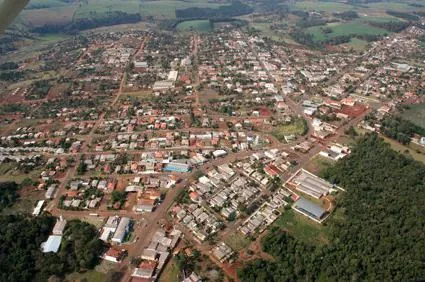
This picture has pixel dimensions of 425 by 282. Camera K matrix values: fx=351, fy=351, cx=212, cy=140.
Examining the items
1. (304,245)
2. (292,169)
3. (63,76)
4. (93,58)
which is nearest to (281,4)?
(93,58)

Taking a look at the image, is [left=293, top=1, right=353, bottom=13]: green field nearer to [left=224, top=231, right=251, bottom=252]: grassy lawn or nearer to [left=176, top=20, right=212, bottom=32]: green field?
[left=176, top=20, right=212, bottom=32]: green field

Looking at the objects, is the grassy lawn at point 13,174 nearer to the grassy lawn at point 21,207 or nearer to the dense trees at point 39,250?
the grassy lawn at point 21,207

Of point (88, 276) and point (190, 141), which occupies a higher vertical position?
point (190, 141)

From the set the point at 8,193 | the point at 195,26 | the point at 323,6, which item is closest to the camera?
the point at 8,193

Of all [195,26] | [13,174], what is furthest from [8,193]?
[195,26]

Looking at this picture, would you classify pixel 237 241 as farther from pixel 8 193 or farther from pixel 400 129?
pixel 400 129

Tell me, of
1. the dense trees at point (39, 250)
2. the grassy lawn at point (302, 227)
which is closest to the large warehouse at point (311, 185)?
the grassy lawn at point (302, 227)

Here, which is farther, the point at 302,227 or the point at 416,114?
the point at 416,114
